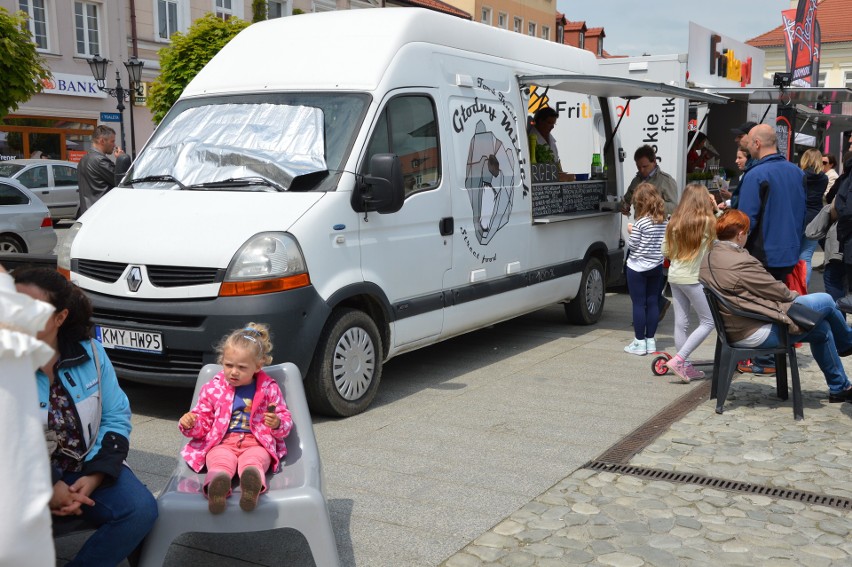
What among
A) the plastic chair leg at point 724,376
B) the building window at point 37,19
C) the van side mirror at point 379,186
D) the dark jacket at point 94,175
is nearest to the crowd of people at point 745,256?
the plastic chair leg at point 724,376

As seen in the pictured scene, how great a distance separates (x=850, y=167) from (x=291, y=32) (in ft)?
16.0

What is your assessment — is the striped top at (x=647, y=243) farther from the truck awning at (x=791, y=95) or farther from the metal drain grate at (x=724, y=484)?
the truck awning at (x=791, y=95)

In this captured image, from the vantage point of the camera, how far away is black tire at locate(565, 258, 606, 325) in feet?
31.3

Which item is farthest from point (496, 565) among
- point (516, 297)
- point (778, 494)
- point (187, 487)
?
point (516, 297)

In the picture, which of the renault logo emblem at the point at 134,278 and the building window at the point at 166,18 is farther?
the building window at the point at 166,18

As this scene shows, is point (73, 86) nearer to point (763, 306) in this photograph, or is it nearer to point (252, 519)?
A: point (763, 306)

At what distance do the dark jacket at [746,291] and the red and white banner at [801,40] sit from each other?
16.2 metres

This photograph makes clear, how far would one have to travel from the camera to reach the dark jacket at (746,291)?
6.16 m

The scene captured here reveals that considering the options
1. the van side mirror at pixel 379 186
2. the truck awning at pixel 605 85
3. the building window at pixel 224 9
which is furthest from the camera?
the building window at pixel 224 9

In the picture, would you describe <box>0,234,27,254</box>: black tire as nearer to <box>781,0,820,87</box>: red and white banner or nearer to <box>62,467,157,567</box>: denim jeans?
<box>62,467,157,567</box>: denim jeans

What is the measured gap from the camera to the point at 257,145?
20.9 ft

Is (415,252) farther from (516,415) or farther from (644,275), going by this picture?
(644,275)

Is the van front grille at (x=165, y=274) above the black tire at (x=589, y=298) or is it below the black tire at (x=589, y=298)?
above

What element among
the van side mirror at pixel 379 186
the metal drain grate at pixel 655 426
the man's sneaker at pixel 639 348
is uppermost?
the van side mirror at pixel 379 186
